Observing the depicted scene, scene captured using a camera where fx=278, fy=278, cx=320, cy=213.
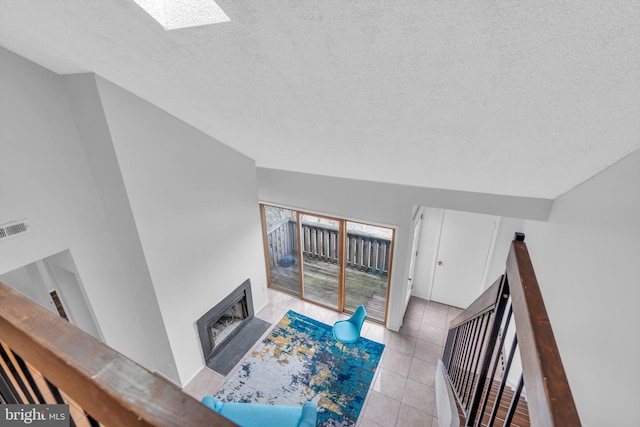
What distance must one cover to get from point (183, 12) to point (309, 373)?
4023 millimetres

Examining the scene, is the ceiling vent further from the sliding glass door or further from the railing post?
the railing post

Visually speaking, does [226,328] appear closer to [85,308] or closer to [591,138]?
[85,308]

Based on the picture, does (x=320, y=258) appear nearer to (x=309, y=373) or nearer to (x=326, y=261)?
(x=326, y=261)

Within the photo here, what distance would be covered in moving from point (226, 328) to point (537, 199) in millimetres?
4542

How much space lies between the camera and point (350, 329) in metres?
4.19

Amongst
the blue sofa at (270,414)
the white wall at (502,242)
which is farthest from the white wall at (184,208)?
the white wall at (502,242)

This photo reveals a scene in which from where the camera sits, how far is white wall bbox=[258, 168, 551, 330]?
3.18m

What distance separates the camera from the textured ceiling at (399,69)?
1.04 m

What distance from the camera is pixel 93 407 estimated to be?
543 millimetres

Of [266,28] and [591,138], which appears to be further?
[591,138]

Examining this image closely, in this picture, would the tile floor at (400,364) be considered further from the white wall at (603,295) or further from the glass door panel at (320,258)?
the white wall at (603,295)

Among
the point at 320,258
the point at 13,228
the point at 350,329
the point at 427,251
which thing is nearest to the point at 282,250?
the point at 320,258

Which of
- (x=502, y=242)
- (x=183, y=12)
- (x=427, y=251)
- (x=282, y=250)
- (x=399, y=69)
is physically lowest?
(x=282, y=250)

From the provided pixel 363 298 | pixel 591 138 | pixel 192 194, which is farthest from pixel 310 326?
pixel 591 138
